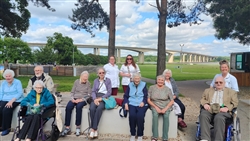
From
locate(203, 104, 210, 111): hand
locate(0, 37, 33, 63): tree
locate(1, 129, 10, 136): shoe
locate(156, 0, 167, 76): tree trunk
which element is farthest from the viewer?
locate(0, 37, 33, 63): tree

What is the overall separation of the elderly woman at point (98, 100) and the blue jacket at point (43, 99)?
743 millimetres

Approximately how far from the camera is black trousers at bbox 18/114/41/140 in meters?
3.70

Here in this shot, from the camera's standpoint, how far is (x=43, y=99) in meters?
4.16

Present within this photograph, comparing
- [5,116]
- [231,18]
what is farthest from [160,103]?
[231,18]

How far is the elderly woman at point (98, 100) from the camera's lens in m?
4.25

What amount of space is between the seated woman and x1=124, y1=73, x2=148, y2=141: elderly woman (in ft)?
4.60

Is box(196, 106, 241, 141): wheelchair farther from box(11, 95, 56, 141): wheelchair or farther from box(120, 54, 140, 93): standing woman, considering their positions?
box(11, 95, 56, 141): wheelchair

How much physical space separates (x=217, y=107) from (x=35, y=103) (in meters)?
3.16

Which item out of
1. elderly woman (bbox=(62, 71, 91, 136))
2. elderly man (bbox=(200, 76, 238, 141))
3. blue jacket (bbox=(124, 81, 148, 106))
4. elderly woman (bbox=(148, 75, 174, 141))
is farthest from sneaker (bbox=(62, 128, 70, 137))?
elderly man (bbox=(200, 76, 238, 141))

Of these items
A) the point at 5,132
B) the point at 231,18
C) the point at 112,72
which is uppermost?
the point at 231,18

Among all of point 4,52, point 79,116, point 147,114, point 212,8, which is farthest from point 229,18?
point 4,52

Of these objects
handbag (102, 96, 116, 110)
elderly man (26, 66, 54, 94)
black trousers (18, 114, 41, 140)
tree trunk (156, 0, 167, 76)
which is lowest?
black trousers (18, 114, 41, 140)

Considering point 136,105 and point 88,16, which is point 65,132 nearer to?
point 136,105

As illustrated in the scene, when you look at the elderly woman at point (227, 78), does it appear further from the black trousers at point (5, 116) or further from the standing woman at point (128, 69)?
the black trousers at point (5, 116)
